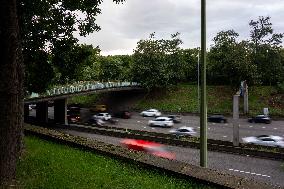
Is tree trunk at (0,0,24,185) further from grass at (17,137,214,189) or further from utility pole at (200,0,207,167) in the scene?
utility pole at (200,0,207,167)

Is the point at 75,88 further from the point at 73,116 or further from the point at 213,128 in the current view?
the point at 213,128

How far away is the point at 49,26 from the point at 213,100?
149 feet

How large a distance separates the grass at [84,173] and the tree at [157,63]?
5327cm

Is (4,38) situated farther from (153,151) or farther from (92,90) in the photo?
(92,90)

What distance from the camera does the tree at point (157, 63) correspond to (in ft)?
223

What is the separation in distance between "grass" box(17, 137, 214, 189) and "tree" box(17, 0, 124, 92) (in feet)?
22.2

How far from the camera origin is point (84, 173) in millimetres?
11758

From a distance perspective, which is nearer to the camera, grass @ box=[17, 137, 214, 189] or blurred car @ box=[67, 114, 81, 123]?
grass @ box=[17, 137, 214, 189]

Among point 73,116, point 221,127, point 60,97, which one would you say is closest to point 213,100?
point 221,127

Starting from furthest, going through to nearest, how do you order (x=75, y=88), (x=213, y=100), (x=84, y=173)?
1. (x=213, y=100)
2. (x=75, y=88)
3. (x=84, y=173)

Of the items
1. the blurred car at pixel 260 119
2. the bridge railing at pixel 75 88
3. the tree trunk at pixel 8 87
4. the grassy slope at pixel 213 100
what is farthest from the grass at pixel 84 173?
the grassy slope at pixel 213 100

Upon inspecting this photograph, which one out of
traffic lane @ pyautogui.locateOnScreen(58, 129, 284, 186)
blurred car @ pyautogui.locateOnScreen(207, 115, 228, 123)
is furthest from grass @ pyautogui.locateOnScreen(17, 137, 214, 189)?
blurred car @ pyautogui.locateOnScreen(207, 115, 228, 123)

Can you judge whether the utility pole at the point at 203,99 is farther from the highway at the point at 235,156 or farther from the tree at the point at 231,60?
the tree at the point at 231,60

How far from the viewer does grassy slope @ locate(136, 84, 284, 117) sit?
57.7 m
